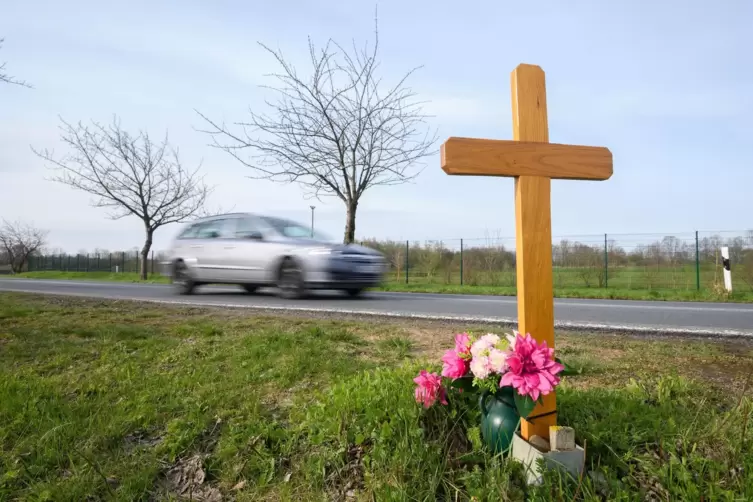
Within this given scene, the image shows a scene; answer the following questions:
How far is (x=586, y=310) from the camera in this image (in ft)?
26.2

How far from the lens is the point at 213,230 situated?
1104 centimetres

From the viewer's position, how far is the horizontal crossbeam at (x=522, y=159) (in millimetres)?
2250

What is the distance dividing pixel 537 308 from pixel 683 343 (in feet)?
10.2

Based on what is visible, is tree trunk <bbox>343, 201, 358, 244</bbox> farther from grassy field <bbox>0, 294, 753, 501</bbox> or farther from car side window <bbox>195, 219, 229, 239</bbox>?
grassy field <bbox>0, 294, 753, 501</bbox>

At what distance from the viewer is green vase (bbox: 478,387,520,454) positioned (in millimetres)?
2213

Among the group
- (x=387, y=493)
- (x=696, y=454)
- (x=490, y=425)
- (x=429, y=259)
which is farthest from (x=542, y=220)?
(x=429, y=259)

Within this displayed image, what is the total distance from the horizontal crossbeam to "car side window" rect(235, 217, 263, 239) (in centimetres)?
836

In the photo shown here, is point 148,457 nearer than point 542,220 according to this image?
No

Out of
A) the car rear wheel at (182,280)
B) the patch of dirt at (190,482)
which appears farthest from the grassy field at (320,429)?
the car rear wheel at (182,280)

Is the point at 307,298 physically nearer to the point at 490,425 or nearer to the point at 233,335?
the point at 233,335

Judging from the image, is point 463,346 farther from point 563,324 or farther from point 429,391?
point 563,324

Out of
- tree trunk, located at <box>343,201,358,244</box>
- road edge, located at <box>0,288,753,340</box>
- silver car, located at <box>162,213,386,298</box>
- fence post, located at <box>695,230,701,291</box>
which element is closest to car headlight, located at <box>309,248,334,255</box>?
silver car, located at <box>162,213,386,298</box>

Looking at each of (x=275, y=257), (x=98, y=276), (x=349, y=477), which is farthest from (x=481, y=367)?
(x=98, y=276)

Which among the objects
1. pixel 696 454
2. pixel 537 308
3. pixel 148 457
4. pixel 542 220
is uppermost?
pixel 542 220
